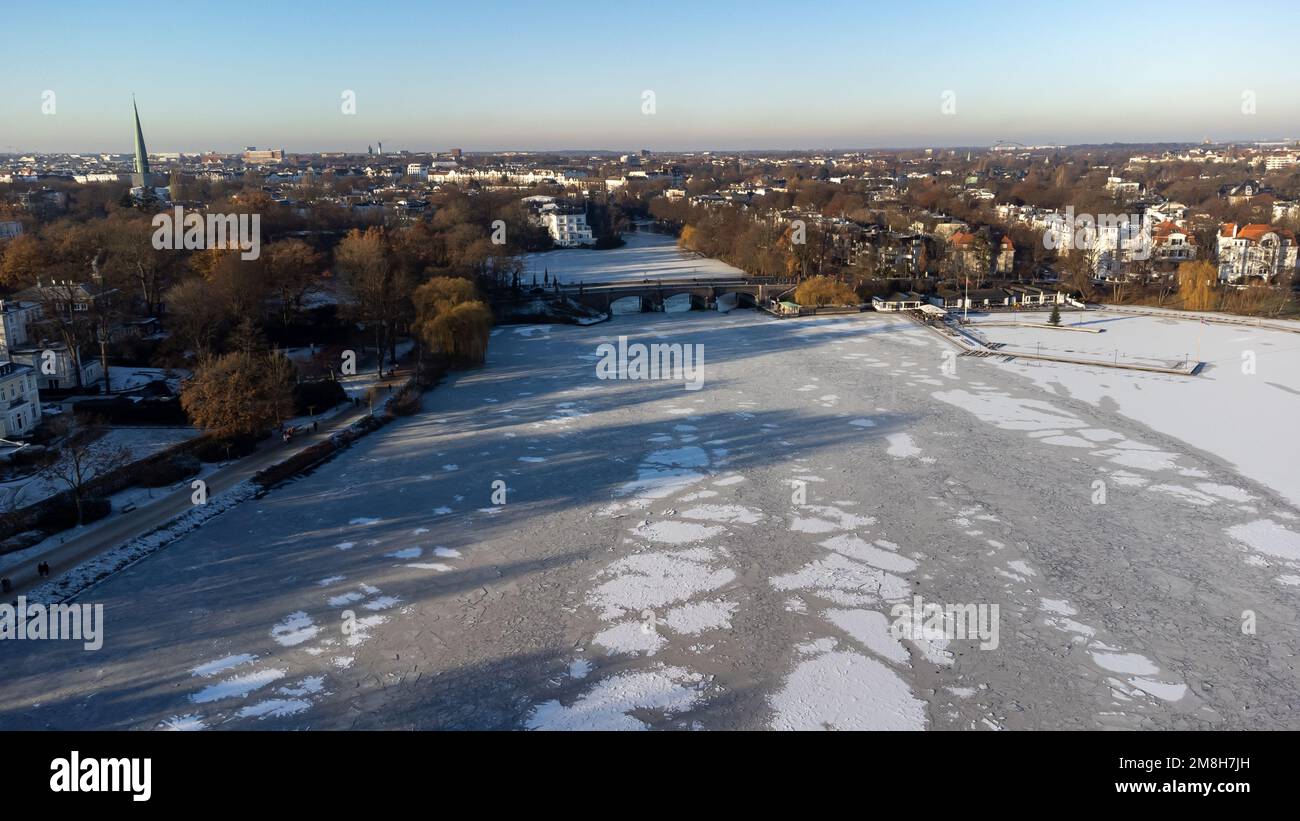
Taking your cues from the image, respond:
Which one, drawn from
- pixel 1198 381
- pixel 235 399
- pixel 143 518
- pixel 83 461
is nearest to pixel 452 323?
pixel 235 399

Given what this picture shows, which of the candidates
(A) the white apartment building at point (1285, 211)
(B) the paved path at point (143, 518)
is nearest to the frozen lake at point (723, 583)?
(B) the paved path at point (143, 518)

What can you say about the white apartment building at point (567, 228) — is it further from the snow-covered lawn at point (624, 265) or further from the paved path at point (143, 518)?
the paved path at point (143, 518)

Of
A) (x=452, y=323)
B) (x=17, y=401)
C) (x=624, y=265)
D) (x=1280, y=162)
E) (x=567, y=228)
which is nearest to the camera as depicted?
(x=17, y=401)

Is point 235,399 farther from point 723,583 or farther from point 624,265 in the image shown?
point 624,265

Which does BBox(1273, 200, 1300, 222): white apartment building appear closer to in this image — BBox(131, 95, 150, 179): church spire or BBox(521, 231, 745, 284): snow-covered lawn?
A: BBox(521, 231, 745, 284): snow-covered lawn

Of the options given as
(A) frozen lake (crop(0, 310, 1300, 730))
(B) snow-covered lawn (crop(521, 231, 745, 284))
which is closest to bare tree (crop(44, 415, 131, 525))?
(A) frozen lake (crop(0, 310, 1300, 730))
